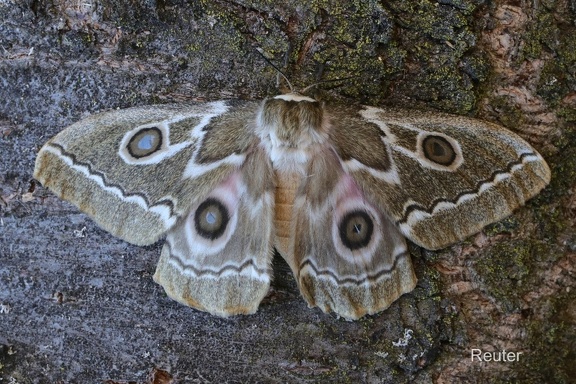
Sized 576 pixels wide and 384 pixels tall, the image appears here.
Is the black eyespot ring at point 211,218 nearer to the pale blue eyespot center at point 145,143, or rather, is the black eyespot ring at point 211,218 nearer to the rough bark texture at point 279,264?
the rough bark texture at point 279,264

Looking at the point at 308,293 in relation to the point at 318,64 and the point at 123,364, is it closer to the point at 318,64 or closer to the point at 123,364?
the point at 123,364

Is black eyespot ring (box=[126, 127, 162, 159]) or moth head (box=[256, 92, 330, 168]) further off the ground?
moth head (box=[256, 92, 330, 168])

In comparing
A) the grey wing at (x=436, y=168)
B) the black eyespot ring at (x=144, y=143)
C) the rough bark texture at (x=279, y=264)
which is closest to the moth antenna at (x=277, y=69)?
the rough bark texture at (x=279, y=264)

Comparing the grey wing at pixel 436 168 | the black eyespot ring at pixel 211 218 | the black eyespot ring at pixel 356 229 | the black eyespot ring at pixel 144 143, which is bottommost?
the black eyespot ring at pixel 211 218

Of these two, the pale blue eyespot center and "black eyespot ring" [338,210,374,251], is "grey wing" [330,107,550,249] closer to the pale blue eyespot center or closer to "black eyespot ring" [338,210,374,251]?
"black eyespot ring" [338,210,374,251]

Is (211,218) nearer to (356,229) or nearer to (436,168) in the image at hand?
(356,229)

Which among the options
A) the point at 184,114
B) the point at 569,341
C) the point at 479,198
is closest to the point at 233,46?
the point at 184,114

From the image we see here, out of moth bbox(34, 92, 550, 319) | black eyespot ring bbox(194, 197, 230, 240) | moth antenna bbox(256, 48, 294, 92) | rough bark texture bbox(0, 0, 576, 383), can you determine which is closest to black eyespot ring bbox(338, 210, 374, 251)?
moth bbox(34, 92, 550, 319)

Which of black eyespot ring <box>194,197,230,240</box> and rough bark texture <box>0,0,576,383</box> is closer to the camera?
rough bark texture <box>0,0,576,383</box>
